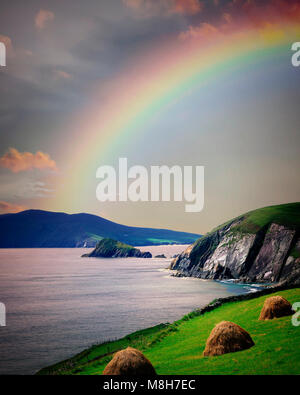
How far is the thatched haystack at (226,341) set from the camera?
22.9 m

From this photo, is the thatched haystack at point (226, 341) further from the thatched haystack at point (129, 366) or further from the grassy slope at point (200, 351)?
the thatched haystack at point (129, 366)

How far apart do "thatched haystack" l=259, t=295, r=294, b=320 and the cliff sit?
6992 cm

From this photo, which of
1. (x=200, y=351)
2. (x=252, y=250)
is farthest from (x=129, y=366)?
(x=252, y=250)

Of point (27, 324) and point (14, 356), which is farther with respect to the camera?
point (27, 324)

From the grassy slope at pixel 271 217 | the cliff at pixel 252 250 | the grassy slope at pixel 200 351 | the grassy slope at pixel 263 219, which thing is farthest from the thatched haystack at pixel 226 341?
the grassy slope at pixel 271 217

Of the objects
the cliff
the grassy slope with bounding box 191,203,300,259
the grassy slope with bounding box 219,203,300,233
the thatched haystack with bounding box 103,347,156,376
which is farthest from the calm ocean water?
the grassy slope with bounding box 219,203,300,233

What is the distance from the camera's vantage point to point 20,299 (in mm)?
77938

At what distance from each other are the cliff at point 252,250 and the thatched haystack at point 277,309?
229 ft

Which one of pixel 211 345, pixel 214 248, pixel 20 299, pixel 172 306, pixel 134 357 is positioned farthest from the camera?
pixel 214 248

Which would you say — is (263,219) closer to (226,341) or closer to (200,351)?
(200,351)

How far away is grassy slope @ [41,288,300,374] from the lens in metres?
19.3
